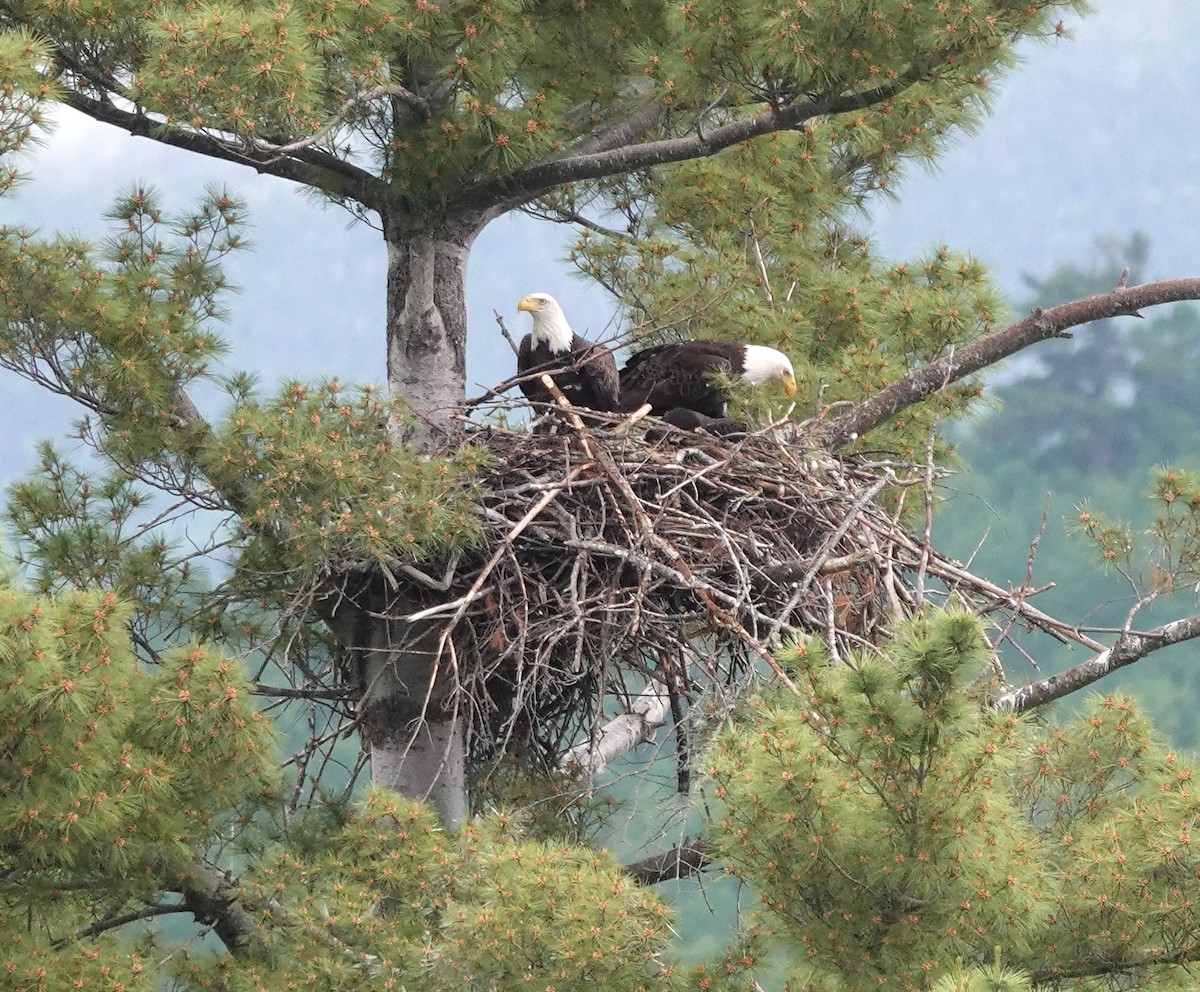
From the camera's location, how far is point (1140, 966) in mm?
4664

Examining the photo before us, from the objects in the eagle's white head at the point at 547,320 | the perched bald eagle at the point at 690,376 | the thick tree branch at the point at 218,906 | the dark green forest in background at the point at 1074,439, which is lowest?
the thick tree branch at the point at 218,906

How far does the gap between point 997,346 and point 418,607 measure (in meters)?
2.52

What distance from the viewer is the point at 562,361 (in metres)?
7.45

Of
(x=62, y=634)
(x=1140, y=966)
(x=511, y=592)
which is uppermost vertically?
(x=511, y=592)

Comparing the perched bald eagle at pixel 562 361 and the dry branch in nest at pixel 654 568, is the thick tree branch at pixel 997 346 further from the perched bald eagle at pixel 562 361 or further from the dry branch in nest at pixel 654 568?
the perched bald eagle at pixel 562 361

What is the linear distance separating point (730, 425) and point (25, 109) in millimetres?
2950

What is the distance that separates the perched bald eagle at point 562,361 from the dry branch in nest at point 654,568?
31 cm

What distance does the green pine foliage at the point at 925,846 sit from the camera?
4.14 meters

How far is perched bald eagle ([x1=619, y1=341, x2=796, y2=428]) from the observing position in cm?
735

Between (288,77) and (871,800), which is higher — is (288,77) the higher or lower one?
the higher one

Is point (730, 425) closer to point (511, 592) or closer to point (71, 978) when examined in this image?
point (511, 592)

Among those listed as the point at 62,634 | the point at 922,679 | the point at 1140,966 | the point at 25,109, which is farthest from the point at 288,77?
the point at 1140,966

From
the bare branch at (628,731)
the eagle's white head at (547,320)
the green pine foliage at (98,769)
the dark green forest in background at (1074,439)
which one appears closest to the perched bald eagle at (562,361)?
the eagle's white head at (547,320)

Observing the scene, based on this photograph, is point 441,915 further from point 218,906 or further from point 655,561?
point 655,561
